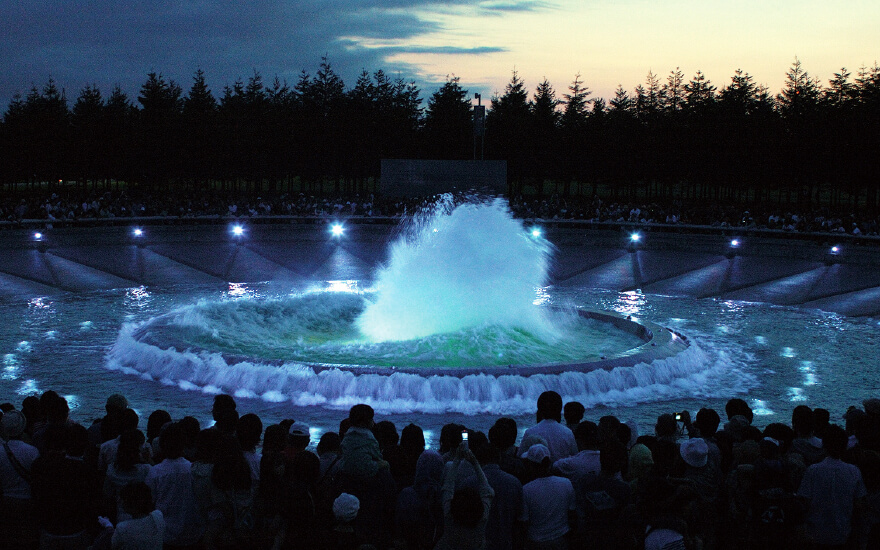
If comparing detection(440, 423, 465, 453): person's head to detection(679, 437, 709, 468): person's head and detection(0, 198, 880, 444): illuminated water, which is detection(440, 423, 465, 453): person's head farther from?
detection(0, 198, 880, 444): illuminated water

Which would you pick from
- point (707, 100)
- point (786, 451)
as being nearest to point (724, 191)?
point (707, 100)

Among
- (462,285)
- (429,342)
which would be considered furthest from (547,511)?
(462,285)

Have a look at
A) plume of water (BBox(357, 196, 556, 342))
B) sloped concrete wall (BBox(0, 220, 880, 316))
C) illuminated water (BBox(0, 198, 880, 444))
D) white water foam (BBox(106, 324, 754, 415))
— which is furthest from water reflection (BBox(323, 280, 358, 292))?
white water foam (BBox(106, 324, 754, 415))

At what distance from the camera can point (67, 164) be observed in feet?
236

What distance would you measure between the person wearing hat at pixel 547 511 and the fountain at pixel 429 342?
723 centimetres

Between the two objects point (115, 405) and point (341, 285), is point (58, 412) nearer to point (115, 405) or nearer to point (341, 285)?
point (115, 405)

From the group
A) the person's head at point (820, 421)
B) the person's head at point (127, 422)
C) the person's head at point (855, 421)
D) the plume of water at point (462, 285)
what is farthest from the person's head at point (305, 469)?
the plume of water at point (462, 285)

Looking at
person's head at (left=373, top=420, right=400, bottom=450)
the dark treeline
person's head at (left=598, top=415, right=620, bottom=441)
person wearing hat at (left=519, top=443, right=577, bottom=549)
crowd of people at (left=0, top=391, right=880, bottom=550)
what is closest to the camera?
crowd of people at (left=0, top=391, right=880, bottom=550)

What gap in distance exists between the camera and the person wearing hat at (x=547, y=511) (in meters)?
5.98

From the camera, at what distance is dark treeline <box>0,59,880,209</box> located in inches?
2314

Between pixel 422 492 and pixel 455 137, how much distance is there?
228 ft

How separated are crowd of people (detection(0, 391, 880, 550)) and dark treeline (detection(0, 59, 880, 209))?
50.6 meters

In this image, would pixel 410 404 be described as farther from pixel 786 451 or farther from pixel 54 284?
pixel 54 284

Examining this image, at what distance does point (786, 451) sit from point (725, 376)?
365 inches
